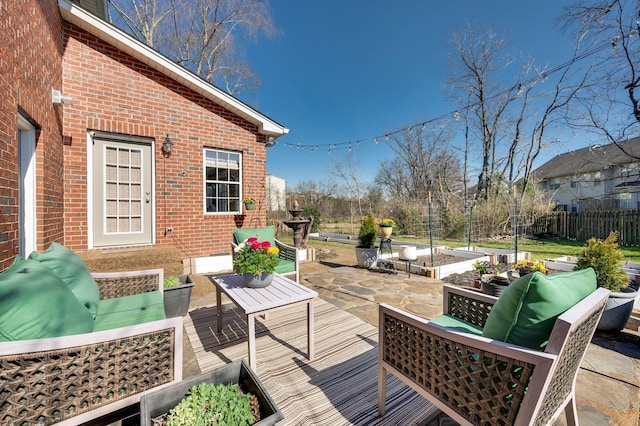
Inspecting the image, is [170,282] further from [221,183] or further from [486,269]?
[486,269]

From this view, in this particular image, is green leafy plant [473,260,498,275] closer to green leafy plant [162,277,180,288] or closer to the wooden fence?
green leafy plant [162,277,180,288]

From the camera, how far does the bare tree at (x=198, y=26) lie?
957 cm

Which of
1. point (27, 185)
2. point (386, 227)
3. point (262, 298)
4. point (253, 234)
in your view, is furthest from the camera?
point (386, 227)

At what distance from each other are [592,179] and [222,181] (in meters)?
24.4

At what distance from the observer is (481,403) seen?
1.18 m

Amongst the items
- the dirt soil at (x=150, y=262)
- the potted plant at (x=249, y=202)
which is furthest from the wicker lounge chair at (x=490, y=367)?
the potted plant at (x=249, y=202)

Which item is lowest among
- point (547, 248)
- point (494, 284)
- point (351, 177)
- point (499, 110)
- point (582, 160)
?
point (547, 248)

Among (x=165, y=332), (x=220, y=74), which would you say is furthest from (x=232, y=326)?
(x=220, y=74)

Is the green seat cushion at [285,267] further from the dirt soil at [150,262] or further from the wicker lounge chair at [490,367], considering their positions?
the wicker lounge chair at [490,367]

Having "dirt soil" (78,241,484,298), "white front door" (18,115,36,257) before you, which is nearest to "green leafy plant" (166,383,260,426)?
"white front door" (18,115,36,257)

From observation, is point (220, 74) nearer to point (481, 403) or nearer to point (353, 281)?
point (353, 281)

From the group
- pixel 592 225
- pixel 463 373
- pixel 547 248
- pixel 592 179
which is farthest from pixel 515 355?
pixel 592 179

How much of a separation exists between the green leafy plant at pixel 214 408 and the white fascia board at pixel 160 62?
5435 millimetres

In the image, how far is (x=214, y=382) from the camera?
4.42 feet
